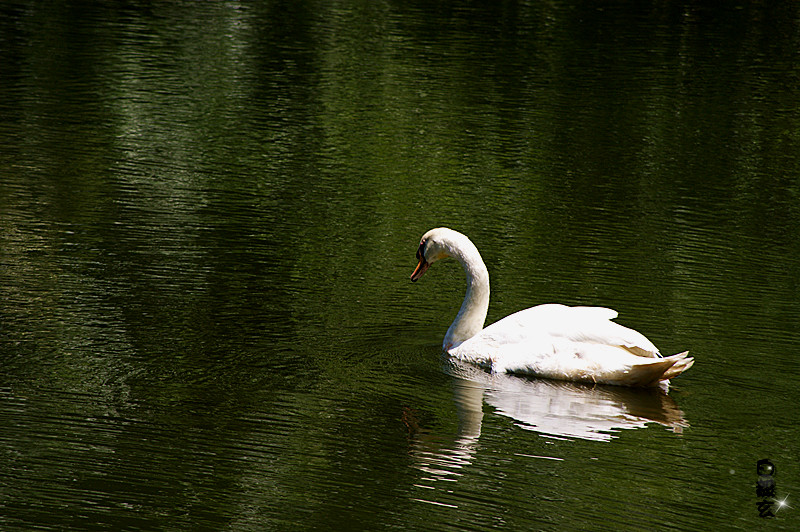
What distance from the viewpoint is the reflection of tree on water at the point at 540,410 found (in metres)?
7.86

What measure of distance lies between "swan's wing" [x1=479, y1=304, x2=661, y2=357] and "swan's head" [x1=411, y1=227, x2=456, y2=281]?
1.12 meters

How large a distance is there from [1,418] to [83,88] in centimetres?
1479

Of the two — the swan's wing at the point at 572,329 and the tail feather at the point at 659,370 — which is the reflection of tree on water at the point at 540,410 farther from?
the swan's wing at the point at 572,329

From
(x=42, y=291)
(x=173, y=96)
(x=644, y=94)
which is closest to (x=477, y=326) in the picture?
(x=42, y=291)

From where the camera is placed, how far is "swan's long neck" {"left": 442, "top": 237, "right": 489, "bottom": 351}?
999 cm

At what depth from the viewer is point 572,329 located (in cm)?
927

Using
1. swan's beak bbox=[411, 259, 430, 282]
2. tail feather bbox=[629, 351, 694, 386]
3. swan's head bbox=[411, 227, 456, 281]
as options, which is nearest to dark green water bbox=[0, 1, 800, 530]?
tail feather bbox=[629, 351, 694, 386]

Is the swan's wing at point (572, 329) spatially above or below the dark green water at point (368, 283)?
above
